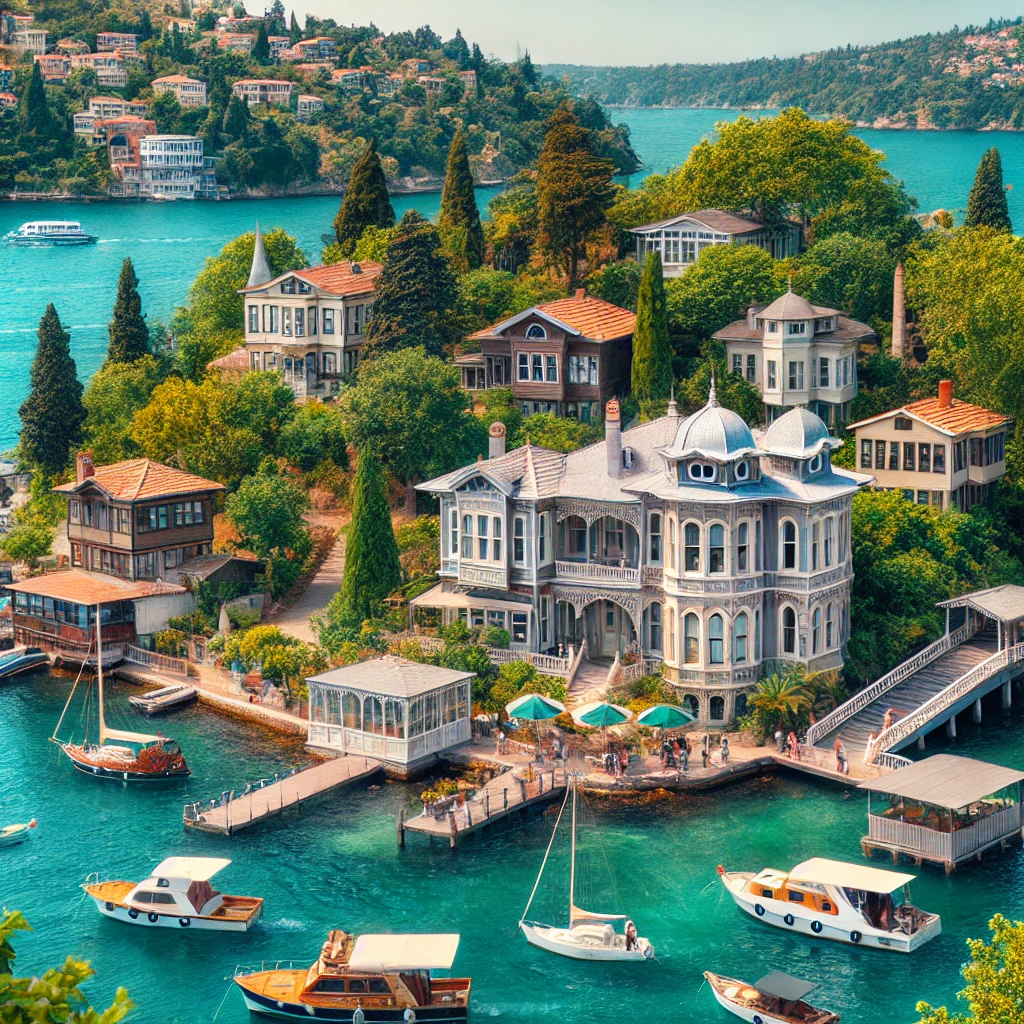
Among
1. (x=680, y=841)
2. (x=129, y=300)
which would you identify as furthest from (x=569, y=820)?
(x=129, y=300)

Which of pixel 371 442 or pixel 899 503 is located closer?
pixel 899 503

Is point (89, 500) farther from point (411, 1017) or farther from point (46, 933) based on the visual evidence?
point (411, 1017)

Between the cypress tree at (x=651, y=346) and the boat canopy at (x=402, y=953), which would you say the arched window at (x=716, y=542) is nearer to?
the boat canopy at (x=402, y=953)

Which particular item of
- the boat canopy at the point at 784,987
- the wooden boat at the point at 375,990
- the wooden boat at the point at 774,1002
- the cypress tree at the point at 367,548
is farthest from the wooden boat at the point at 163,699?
the boat canopy at the point at 784,987

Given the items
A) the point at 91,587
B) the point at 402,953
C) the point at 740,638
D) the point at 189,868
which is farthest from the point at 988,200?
the point at 402,953

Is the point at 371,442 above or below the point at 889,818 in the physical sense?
above

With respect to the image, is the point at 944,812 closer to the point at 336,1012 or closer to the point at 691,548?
the point at 691,548
